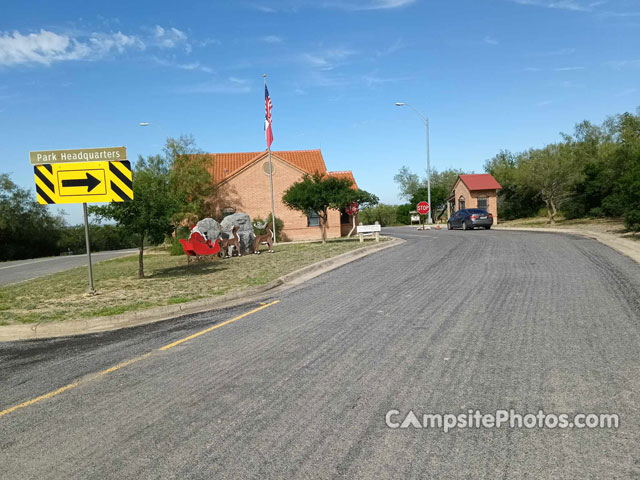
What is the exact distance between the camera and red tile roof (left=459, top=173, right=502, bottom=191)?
43.2m

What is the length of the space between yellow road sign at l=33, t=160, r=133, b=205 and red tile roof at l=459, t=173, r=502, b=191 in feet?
120

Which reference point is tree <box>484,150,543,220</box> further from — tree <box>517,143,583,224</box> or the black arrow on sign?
the black arrow on sign

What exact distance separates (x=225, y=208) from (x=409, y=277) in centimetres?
2484

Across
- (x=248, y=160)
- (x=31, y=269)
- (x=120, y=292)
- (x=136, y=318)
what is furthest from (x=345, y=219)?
(x=136, y=318)

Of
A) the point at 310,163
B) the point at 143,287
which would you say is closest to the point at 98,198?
the point at 143,287

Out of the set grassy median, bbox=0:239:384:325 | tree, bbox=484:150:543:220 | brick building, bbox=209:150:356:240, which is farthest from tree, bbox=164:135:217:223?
tree, bbox=484:150:543:220

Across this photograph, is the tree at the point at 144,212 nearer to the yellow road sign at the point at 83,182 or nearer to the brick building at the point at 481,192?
the yellow road sign at the point at 83,182

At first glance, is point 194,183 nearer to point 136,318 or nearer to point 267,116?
point 267,116

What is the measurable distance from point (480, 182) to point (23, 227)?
1721 inches

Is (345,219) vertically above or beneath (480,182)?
beneath

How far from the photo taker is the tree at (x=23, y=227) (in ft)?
142

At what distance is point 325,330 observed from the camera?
6598 mm

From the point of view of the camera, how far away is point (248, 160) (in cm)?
3831

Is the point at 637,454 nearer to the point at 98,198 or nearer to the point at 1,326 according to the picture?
the point at 1,326
